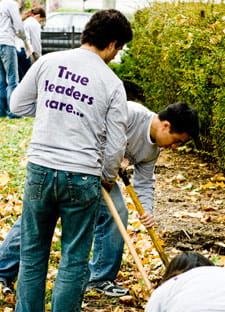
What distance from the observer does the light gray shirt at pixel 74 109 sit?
9.14 feet

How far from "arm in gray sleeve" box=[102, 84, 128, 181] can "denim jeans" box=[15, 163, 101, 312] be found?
0.51 ft

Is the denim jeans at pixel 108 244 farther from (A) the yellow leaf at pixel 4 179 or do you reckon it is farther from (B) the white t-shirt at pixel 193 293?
(A) the yellow leaf at pixel 4 179

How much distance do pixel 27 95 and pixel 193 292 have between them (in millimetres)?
1341

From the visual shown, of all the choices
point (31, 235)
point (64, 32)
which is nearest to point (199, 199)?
point (31, 235)

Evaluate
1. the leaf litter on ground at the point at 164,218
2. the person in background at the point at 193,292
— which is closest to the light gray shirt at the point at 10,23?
the leaf litter on ground at the point at 164,218

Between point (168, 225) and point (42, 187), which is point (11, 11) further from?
point (42, 187)

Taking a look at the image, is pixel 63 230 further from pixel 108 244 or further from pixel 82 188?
pixel 108 244

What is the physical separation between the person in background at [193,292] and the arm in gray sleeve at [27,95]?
Answer: 1.17m

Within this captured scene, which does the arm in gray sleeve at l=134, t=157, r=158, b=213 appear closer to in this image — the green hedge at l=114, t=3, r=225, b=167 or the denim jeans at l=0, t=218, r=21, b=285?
the denim jeans at l=0, t=218, r=21, b=285

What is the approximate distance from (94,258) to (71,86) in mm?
1583

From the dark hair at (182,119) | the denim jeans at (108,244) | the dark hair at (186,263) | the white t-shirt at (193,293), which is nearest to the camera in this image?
the white t-shirt at (193,293)

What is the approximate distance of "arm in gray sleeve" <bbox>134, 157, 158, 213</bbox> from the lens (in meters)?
3.82

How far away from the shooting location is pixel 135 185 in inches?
153

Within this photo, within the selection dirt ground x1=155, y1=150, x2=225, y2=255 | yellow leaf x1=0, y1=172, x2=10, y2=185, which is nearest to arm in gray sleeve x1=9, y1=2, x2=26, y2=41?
dirt ground x1=155, y1=150, x2=225, y2=255
